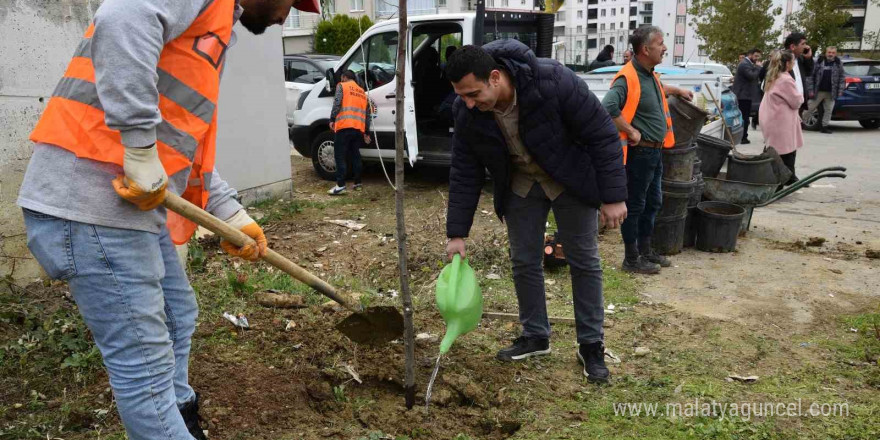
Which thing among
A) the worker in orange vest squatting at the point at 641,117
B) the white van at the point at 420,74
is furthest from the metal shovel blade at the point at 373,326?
the white van at the point at 420,74

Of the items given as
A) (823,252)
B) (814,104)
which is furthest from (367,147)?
(814,104)

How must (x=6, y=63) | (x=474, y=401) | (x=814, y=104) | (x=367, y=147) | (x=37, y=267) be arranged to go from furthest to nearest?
1. (x=814, y=104)
2. (x=367, y=147)
3. (x=37, y=267)
4. (x=6, y=63)
5. (x=474, y=401)

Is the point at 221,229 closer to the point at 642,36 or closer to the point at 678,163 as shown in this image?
the point at 642,36

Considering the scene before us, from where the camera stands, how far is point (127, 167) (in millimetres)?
1912

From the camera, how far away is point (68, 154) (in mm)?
1941

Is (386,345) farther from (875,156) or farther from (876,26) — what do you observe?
(876,26)

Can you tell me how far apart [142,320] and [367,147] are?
7.15m

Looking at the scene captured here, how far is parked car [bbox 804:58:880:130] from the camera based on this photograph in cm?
1445

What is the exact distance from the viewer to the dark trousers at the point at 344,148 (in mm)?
8461

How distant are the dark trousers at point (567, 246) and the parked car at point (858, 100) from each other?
1324cm

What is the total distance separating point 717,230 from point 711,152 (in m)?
1.02

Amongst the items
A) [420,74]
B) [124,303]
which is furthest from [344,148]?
[124,303]

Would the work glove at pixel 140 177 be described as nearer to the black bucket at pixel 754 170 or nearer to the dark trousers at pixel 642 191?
the dark trousers at pixel 642 191

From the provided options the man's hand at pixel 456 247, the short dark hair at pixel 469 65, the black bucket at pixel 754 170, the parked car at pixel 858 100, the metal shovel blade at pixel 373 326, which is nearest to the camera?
the short dark hair at pixel 469 65
